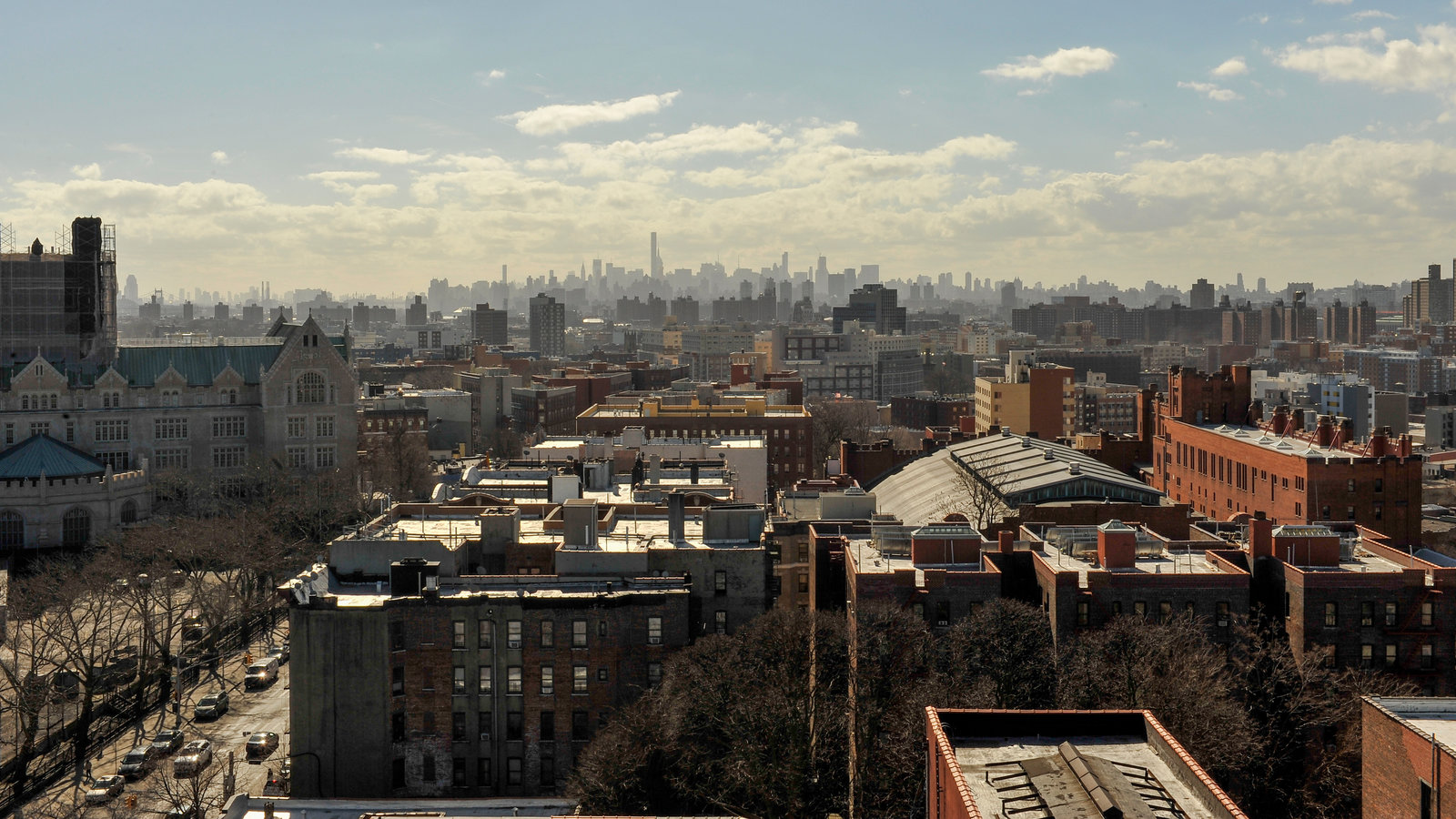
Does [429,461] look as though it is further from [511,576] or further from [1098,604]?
[1098,604]

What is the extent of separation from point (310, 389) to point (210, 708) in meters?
49.3

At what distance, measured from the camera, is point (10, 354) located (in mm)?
106062

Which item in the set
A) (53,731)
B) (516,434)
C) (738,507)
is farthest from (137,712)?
(516,434)

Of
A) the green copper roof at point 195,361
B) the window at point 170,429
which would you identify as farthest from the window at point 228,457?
the green copper roof at point 195,361

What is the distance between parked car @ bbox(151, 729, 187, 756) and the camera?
59250 mm

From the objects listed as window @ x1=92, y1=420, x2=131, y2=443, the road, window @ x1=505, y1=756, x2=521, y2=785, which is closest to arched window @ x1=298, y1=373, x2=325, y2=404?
window @ x1=92, y1=420, x2=131, y2=443

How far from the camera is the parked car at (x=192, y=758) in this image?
183ft

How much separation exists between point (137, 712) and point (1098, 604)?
4578 centimetres

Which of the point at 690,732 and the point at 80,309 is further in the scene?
the point at 80,309

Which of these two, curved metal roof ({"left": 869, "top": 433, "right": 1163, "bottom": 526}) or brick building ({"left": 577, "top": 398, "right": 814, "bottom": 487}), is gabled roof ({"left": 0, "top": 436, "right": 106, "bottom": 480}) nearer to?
brick building ({"left": 577, "top": 398, "right": 814, "bottom": 487})

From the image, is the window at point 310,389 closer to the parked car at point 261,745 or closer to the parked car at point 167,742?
the parked car at point 167,742

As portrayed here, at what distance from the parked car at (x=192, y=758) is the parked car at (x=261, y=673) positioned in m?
10.4

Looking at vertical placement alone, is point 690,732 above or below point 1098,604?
below

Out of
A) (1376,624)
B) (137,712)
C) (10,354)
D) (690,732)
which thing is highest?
(10,354)
